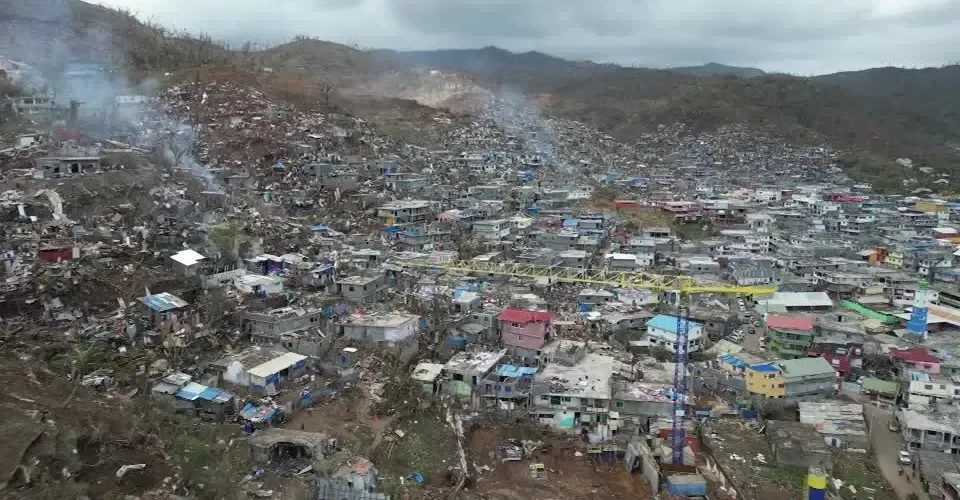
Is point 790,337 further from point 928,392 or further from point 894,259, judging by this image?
point 894,259

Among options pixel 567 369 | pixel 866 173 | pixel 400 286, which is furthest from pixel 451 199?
pixel 866 173

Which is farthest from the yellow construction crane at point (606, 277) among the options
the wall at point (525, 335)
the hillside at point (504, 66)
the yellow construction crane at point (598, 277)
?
the hillside at point (504, 66)

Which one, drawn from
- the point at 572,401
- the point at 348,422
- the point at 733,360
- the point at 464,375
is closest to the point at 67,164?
the point at 348,422

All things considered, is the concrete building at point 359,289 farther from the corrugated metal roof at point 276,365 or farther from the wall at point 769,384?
the wall at point 769,384

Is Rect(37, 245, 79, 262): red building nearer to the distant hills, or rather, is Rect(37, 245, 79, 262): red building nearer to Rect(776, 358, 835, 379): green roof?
Rect(776, 358, 835, 379): green roof

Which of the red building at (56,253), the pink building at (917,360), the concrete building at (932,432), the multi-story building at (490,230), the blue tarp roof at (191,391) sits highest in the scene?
the red building at (56,253)

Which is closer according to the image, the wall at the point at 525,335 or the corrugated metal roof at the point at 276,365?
the corrugated metal roof at the point at 276,365

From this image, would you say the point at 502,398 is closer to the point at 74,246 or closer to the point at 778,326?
the point at 778,326

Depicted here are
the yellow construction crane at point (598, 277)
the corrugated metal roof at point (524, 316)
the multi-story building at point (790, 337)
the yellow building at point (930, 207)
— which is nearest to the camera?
the corrugated metal roof at point (524, 316)
